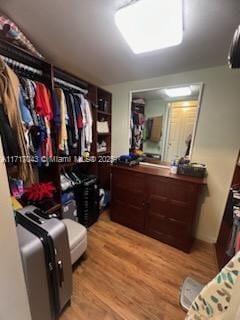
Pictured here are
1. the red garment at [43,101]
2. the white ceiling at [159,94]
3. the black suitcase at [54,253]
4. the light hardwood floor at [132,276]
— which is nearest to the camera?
the black suitcase at [54,253]

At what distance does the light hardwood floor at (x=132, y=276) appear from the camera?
3.78 ft

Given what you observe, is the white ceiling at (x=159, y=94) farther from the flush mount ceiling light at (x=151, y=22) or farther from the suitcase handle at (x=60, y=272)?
the suitcase handle at (x=60, y=272)

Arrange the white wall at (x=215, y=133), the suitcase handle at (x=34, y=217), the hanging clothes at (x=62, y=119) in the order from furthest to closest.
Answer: the white wall at (x=215, y=133), the hanging clothes at (x=62, y=119), the suitcase handle at (x=34, y=217)

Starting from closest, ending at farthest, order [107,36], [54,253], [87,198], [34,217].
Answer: [54,253] → [34,217] → [107,36] → [87,198]

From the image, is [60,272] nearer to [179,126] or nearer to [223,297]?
[223,297]

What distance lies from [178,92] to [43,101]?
1.57 meters

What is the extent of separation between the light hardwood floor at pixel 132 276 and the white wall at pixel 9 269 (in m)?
0.50

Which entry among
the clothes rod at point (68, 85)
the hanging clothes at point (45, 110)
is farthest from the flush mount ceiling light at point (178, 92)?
the hanging clothes at point (45, 110)

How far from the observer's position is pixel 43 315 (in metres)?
0.92

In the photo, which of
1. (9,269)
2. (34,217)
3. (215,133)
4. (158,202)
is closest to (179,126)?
(215,133)

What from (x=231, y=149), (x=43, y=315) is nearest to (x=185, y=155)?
(x=231, y=149)

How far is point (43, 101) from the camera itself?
1.33 meters

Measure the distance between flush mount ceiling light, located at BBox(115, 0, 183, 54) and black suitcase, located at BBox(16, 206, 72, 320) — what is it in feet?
4.87

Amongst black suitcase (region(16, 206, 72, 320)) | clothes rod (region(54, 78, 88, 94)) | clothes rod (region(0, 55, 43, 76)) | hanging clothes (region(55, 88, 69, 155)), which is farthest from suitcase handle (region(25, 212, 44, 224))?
clothes rod (region(54, 78, 88, 94))
